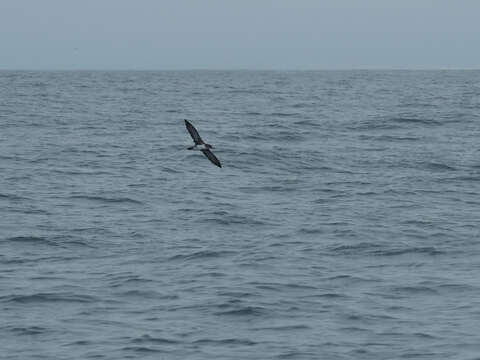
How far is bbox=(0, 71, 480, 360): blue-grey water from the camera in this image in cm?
1495

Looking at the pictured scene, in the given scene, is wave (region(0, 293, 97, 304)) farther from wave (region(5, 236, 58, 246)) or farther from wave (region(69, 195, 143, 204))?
wave (region(69, 195, 143, 204))

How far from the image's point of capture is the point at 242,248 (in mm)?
20766

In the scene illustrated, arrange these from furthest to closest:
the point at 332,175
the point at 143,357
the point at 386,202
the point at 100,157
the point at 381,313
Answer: the point at 100,157 < the point at 332,175 < the point at 386,202 < the point at 381,313 < the point at 143,357

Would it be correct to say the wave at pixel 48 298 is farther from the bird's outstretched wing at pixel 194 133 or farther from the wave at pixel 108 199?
the wave at pixel 108 199

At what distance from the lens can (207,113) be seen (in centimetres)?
6122

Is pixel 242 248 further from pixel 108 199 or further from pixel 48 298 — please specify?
pixel 108 199

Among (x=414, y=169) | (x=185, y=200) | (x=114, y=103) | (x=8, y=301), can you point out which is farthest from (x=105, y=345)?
(x=114, y=103)

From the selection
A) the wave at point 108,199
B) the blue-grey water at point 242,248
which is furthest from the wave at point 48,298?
the wave at point 108,199

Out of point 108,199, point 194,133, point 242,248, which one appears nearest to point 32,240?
point 242,248

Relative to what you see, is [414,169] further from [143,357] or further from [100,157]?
[143,357]

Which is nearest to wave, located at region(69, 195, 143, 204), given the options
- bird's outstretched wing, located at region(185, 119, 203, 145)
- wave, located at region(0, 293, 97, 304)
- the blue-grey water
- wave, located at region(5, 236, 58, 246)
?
the blue-grey water

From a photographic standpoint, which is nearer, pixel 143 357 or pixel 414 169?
pixel 143 357

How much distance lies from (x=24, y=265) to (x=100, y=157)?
17.5 metres

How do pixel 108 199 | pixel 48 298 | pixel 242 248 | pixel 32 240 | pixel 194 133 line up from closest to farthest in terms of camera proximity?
pixel 48 298, pixel 194 133, pixel 242 248, pixel 32 240, pixel 108 199
